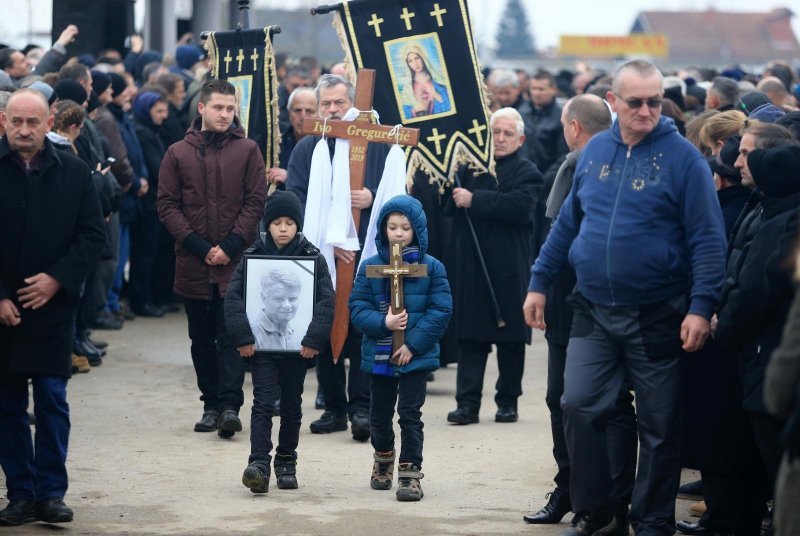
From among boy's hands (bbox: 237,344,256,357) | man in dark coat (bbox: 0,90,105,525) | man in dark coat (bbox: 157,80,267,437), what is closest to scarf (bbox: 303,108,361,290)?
man in dark coat (bbox: 157,80,267,437)

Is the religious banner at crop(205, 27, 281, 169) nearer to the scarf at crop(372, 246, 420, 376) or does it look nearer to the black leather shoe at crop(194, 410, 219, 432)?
the black leather shoe at crop(194, 410, 219, 432)

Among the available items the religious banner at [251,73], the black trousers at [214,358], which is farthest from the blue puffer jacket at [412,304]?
the religious banner at [251,73]

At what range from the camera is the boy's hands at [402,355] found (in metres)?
8.08

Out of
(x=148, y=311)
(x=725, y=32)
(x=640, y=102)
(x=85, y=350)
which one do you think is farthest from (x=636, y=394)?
(x=725, y=32)

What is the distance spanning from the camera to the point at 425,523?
24.4 ft

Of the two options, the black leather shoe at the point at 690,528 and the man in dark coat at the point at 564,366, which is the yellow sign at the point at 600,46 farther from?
the black leather shoe at the point at 690,528

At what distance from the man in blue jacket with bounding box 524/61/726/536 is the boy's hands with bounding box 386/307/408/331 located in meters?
1.27

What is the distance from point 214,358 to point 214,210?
101 centimetres

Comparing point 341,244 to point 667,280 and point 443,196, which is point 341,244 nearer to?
point 443,196

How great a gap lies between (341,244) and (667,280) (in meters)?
3.09

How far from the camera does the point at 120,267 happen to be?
14.2 meters

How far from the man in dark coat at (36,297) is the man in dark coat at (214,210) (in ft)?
7.58

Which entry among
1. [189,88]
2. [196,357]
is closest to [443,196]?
[196,357]

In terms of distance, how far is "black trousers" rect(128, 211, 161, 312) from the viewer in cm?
1452
